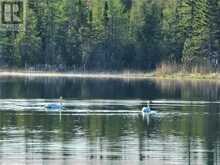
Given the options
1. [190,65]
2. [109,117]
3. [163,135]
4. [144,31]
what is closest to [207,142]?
[163,135]

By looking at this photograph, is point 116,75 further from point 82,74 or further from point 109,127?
point 109,127

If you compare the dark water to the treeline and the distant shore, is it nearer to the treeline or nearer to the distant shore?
the distant shore

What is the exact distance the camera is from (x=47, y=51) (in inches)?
5866

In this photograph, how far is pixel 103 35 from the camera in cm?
14750

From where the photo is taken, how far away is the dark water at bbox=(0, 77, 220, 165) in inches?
1794

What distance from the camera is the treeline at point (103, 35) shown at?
143 m

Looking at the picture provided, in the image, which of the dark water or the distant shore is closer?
the dark water

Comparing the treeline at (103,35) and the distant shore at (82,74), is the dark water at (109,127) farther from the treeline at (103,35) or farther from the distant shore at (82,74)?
the treeline at (103,35)


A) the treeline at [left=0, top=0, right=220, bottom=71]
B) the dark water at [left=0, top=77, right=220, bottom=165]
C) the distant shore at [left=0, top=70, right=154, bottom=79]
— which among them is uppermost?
the treeline at [left=0, top=0, right=220, bottom=71]

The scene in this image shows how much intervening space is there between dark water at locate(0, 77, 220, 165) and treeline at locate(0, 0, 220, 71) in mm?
40250

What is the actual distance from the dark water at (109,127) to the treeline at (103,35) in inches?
1585

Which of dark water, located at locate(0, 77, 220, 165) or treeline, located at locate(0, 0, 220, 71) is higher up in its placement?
treeline, located at locate(0, 0, 220, 71)

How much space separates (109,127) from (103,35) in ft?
289

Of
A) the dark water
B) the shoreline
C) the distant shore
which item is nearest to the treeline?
the distant shore
